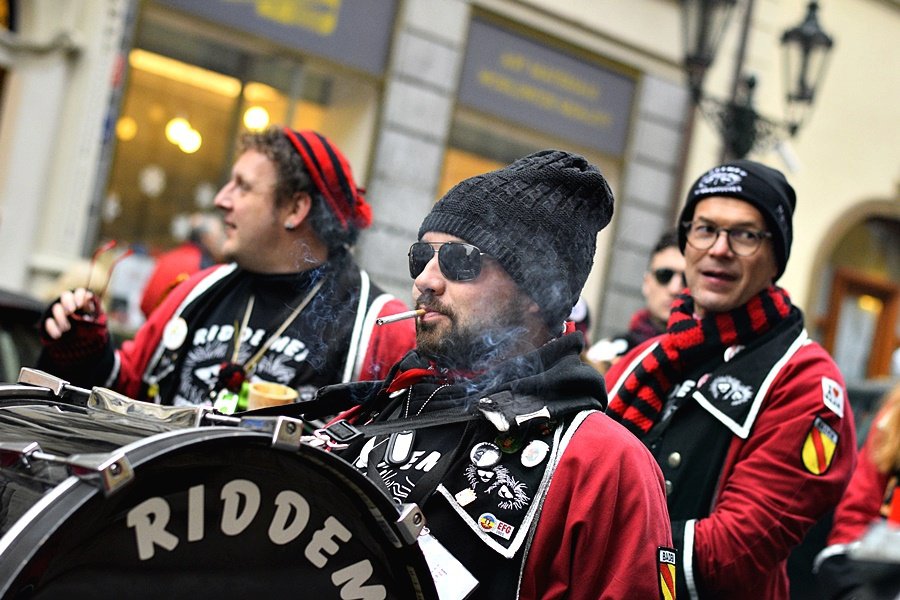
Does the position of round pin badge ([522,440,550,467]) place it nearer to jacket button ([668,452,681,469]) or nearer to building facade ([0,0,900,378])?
jacket button ([668,452,681,469])

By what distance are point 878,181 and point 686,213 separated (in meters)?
10.8

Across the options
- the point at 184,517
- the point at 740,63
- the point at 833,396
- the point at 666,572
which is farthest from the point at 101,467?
the point at 740,63

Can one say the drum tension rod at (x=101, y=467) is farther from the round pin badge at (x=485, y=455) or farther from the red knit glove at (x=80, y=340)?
the red knit glove at (x=80, y=340)

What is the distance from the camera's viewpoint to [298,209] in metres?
3.66

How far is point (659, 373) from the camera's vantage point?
10.6ft

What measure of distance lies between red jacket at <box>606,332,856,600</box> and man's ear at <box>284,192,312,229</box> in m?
1.34

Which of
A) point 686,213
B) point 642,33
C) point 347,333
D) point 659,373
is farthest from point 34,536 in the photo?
point 642,33

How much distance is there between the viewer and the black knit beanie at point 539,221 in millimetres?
2385

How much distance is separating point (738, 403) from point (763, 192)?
611 millimetres

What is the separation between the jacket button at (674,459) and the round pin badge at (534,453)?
38.4 inches

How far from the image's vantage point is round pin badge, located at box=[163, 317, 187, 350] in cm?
351

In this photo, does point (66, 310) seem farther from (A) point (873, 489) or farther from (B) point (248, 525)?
(A) point (873, 489)

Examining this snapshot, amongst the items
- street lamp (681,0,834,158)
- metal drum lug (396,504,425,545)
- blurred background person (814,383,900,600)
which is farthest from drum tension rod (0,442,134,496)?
street lamp (681,0,834,158)

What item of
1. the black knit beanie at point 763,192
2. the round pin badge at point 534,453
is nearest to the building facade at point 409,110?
the black knit beanie at point 763,192
